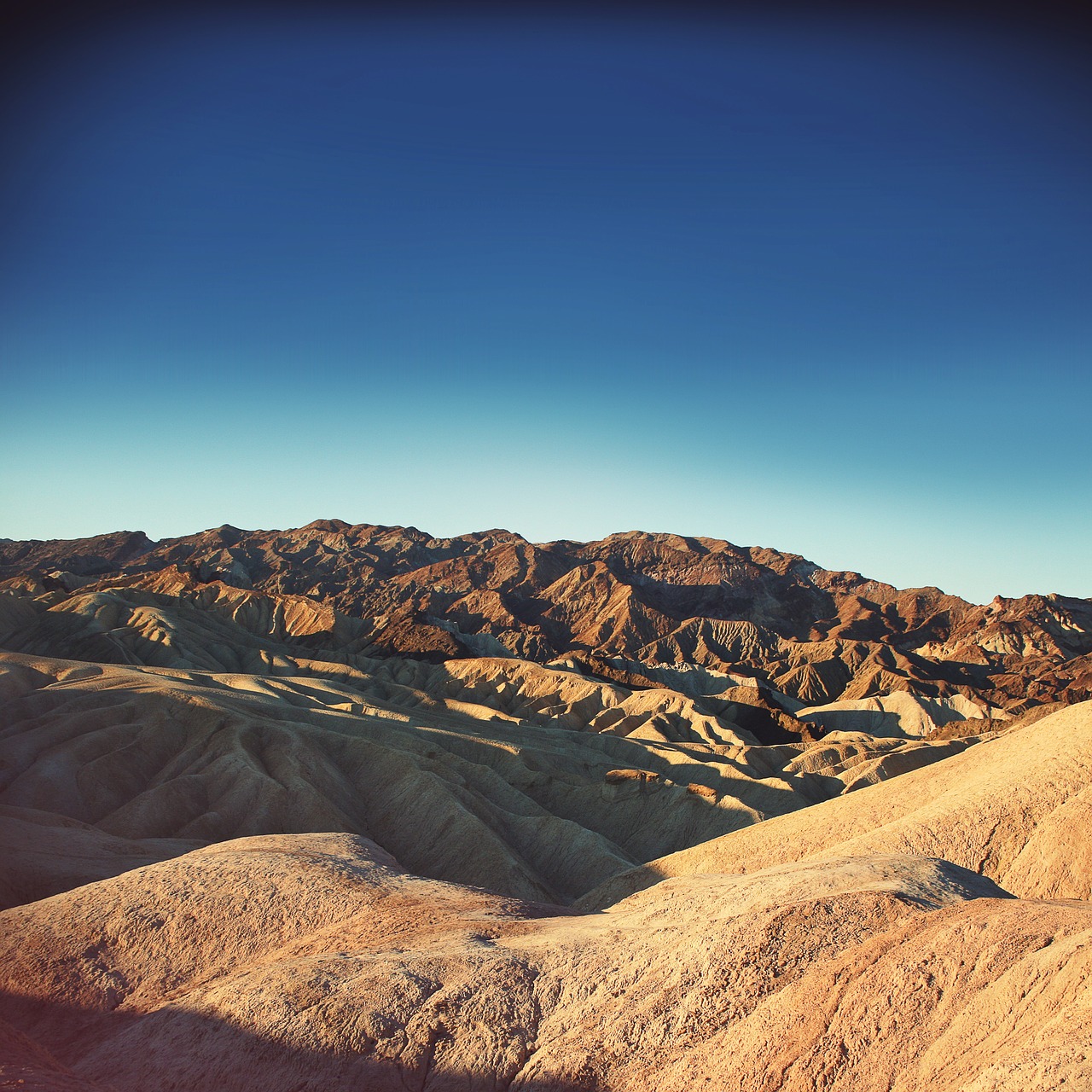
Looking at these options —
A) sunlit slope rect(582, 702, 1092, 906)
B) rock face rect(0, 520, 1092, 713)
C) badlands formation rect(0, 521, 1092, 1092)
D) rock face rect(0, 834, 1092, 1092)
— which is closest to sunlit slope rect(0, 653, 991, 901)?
badlands formation rect(0, 521, 1092, 1092)

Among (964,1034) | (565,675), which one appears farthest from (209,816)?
(565,675)

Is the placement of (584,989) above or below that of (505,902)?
above

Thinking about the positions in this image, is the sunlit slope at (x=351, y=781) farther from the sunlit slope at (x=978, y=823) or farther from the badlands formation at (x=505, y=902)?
the sunlit slope at (x=978, y=823)

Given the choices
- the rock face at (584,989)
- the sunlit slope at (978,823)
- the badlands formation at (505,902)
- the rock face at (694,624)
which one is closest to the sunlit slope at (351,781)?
the badlands formation at (505,902)

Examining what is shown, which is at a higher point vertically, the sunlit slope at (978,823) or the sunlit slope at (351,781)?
the sunlit slope at (978,823)

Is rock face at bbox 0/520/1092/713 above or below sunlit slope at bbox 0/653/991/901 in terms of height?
above

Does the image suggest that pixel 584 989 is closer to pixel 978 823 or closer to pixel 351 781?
pixel 978 823

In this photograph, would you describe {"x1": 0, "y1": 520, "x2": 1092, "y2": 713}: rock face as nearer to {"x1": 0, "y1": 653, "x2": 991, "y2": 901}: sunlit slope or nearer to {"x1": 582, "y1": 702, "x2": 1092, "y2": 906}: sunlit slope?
{"x1": 0, "y1": 653, "x2": 991, "y2": 901}: sunlit slope

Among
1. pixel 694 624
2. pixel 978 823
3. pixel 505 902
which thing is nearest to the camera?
pixel 505 902

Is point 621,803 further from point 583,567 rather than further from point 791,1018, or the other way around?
point 583,567

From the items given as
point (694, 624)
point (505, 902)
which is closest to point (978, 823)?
point (505, 902)

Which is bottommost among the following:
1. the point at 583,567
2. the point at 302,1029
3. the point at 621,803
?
the point at 621,803
